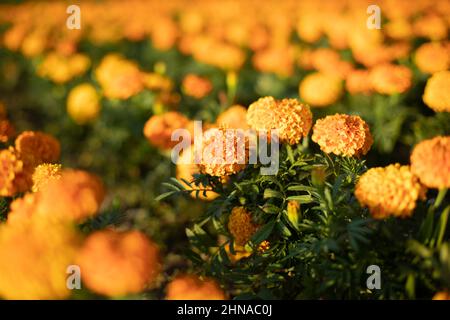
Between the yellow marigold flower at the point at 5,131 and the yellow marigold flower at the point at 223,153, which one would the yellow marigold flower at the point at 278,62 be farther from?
the yellow marigold flower at the point at 5,131

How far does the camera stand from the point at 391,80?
2.64 meters

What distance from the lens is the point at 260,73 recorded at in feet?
15.1

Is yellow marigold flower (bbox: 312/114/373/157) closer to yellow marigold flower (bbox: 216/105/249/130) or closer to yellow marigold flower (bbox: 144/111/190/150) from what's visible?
yellow marigold flower (bbox: 216/105/249/130)

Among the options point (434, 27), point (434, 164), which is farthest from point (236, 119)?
point (434, 27)

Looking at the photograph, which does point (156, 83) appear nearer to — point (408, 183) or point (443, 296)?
point (408, 183)

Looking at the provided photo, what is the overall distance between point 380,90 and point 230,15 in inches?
119

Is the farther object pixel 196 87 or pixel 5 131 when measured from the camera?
pixel 196 87

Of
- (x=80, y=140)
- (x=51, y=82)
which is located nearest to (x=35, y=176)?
(x=80, y=140)

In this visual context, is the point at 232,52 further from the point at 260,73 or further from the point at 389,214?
the point at 389,214

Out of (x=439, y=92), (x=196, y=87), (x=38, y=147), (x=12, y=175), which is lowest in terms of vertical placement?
(x=12, y=175)

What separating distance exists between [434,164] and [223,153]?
86 centimetres

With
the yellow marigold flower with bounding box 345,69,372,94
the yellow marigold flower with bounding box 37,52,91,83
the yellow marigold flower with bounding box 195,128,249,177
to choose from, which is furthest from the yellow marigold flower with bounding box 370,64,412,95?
the yellow marigold flower with bounding box 37,52,91,83

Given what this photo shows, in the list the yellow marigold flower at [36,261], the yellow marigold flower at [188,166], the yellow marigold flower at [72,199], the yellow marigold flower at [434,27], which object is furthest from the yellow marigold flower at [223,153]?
the yellow marigold flower at [434,27]

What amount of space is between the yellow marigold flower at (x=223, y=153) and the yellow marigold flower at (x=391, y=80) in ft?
4.45
